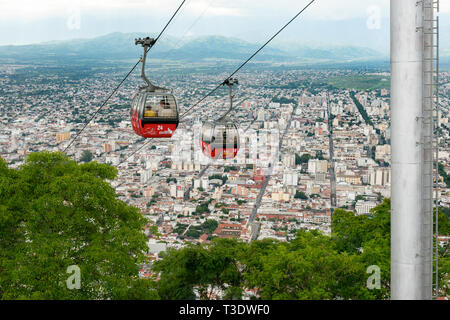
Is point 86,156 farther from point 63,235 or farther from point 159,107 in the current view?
point 159,107

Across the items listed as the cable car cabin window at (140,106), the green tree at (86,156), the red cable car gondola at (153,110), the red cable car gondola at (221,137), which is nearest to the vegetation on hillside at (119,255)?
the red cable car gondola at (221,137)

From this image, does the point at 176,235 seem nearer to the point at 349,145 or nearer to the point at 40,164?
the point at 40,164

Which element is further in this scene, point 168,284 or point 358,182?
point 358,182
